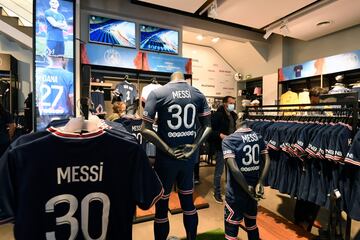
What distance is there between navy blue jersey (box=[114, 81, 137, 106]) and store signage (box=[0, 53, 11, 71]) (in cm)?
279

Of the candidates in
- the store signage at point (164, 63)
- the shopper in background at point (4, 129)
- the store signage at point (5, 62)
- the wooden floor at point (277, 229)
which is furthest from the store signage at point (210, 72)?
the shopper in background at point (4, 129)

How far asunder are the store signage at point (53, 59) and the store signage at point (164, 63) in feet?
4.47

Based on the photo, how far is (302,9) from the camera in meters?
4.36

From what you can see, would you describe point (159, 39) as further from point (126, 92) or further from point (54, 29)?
point (54, 29)

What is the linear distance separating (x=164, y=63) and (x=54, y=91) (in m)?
2.12

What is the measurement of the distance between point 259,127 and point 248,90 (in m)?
5.23

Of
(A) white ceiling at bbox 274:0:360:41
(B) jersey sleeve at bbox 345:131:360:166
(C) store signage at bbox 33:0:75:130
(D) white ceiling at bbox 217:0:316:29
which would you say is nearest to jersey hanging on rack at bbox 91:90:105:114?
(C) store signage at bbox 33:0:75:130

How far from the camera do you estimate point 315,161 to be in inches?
87.6

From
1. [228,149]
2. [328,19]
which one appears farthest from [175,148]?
[328,19]

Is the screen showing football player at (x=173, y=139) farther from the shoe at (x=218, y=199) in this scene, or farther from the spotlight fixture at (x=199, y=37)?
the spotlight fixture at (x=199, y=37)

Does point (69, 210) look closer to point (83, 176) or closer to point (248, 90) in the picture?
point (83, 176)

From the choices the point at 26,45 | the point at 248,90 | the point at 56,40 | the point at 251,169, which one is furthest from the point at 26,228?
the point at 248,90

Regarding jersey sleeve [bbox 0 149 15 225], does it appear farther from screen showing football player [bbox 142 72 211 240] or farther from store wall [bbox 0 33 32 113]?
store wall [bbox 0 33 32 113]

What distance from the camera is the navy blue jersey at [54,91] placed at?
3.44 meters
